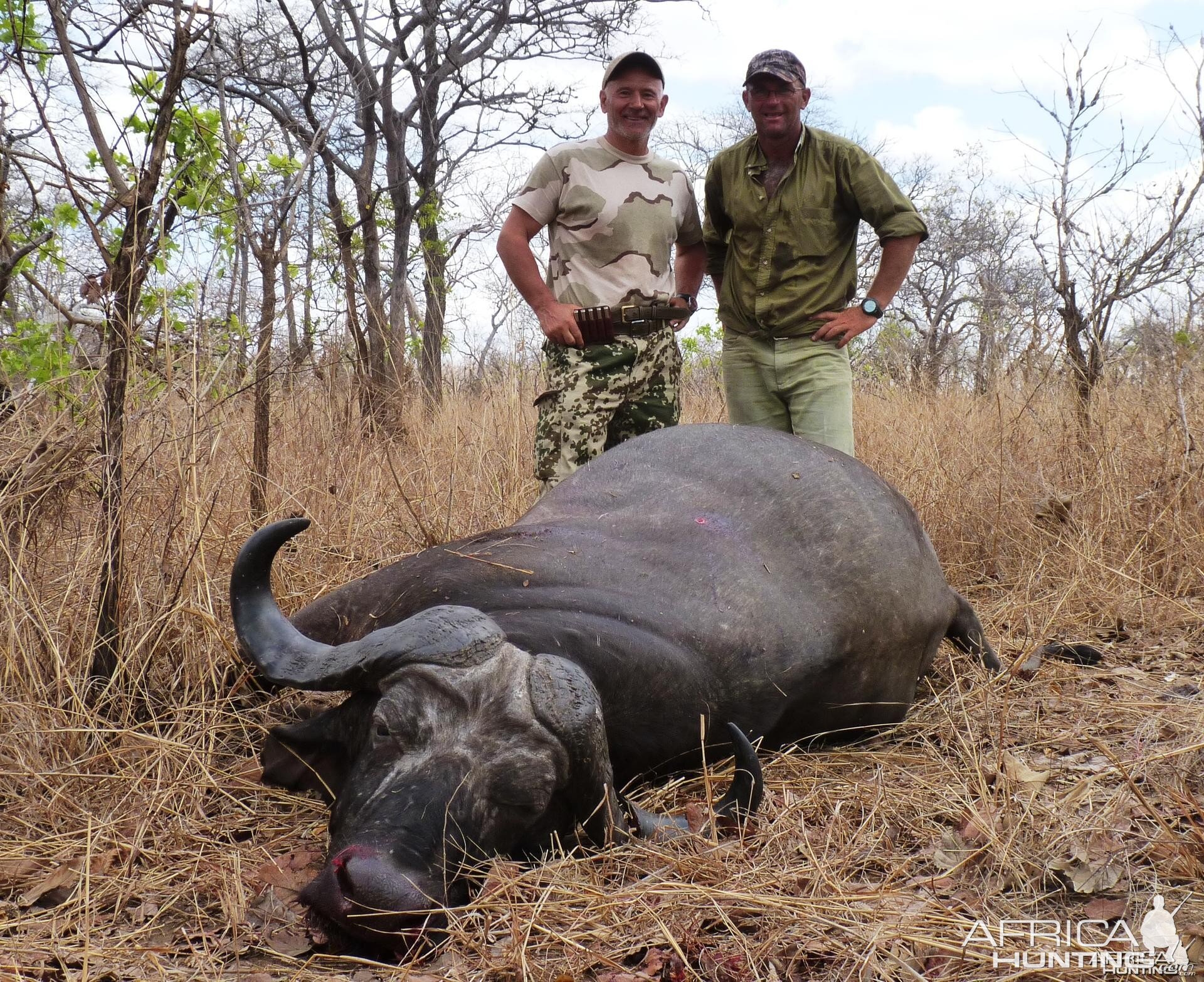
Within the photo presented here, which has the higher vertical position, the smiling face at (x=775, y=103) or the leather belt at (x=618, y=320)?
the smiling face at (x=775, y=103)

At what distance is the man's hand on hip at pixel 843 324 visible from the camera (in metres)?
4.67

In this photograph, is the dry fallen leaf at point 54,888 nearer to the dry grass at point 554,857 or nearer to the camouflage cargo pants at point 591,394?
the dry grass at point 554,857

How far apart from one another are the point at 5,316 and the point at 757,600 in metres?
4.17

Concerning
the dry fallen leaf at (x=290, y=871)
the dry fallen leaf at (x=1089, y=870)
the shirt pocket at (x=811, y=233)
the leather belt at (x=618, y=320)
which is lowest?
the dry fallen leaf at (x=1089, y=870)

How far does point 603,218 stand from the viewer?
459 cm

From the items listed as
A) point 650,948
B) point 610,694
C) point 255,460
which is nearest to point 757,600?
point 610,694

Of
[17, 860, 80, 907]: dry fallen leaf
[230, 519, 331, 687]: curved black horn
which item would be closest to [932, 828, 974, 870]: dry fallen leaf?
[230, 519, 331, 687]: curved black horn

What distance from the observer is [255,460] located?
4.29 metres

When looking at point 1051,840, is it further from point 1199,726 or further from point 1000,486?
point 1000,486

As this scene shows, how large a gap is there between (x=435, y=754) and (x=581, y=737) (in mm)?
331

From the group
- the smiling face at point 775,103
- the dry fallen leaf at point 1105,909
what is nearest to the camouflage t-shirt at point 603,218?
the smiling face at point 775,103

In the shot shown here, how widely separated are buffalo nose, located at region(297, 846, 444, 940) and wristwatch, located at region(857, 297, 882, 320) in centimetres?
339

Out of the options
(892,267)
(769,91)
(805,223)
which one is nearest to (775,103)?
(769,91)

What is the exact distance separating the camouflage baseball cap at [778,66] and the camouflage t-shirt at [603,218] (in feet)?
2.04
